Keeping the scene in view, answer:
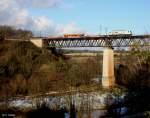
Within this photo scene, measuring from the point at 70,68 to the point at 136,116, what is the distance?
146ft

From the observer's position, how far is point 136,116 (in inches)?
1460

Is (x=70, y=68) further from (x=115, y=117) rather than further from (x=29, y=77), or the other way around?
(x=115, y=117)

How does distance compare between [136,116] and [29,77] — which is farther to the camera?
[29,77]

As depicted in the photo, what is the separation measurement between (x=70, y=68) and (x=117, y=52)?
1188 centimetres

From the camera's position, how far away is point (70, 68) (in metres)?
80.9

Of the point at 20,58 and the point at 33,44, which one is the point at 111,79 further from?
the point at 33,44

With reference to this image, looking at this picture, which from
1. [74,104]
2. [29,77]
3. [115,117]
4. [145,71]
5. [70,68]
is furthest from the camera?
[70,68]

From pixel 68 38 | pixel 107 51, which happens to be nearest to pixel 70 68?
pixel 68 38

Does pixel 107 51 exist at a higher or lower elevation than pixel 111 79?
higher

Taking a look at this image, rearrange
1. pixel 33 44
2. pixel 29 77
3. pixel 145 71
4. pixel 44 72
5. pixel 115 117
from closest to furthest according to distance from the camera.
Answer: pixel 115 117 → pixel 145 71 → pixel 29 77 → pixel 44 72 → pixel 33 44

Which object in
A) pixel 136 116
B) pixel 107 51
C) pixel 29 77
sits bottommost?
pixel 136 116

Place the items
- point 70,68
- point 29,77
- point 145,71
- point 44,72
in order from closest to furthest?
point 145,71, point 29,77, point 44,72, point 70,68

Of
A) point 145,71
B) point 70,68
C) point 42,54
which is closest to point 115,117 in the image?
point 145,71

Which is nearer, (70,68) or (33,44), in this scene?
(70,68)
